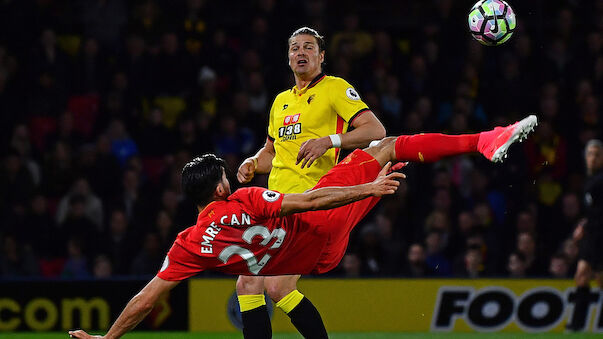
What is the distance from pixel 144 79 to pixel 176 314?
3177 millimetres

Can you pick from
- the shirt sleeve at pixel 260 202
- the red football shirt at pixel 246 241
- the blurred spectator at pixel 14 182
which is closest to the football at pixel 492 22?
the red football shirt at pixel 246 241

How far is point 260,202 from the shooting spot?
5184 mm

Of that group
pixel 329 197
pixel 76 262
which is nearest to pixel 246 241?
pixel 329 197

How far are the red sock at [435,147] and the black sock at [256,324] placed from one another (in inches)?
49.5

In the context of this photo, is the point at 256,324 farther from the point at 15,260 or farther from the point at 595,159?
the point at 15,260

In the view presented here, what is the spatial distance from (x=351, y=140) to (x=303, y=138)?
325 mm

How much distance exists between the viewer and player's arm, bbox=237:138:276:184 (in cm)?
617

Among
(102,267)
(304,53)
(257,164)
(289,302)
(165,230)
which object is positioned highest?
(304,53)

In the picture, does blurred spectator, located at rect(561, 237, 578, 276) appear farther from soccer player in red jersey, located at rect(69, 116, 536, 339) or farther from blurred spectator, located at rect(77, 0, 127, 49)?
blurred spectator, located at rect(77, 0, 127, 49)

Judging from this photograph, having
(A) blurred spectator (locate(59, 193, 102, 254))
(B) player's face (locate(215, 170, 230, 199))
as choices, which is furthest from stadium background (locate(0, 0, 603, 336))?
(B) player's face (locate(215, 170, 230, 199))

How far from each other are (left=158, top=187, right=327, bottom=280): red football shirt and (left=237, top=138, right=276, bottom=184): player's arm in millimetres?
796

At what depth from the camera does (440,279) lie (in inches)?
368

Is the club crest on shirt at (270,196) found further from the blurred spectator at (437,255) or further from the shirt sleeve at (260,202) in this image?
the blurred spectator at (437,255)

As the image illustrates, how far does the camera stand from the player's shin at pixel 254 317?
18.7 ft
